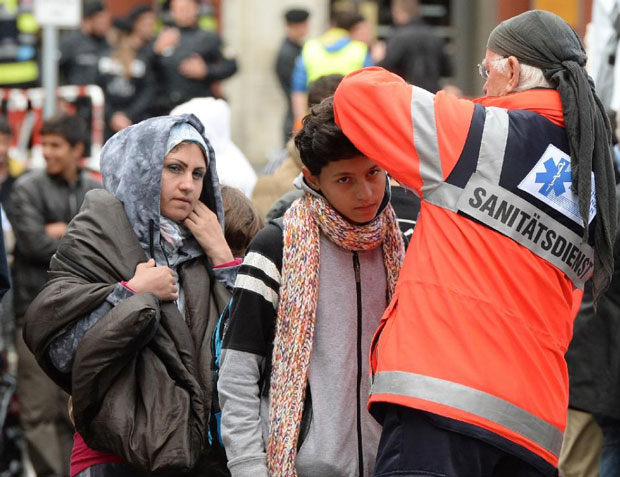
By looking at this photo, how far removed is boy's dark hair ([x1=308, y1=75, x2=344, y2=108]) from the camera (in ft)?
19.5

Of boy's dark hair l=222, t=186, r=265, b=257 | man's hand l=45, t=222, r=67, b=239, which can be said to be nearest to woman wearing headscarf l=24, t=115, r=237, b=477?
boy's dark hair l=222, t=186, r=265, b=257

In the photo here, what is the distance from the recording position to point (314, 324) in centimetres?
379

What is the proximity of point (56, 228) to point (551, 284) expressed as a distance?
462cm

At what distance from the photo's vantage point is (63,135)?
7777 mm

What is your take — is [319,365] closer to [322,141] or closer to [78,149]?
[322,141]

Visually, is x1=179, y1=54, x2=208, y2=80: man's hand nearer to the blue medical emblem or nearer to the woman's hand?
the woman's hand

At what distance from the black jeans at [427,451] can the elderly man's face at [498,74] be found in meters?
0.99

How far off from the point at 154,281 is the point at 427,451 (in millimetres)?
1123

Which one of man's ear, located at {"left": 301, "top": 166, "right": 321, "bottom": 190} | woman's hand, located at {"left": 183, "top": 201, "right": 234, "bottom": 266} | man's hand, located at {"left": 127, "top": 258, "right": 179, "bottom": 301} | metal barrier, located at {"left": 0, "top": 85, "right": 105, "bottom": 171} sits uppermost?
man's ear, located at {"left": 301, "top": 166, "right": 321, "bottom": 190}

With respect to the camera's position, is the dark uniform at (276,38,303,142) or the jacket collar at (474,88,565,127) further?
the dark uniform at (276,38,303,142)

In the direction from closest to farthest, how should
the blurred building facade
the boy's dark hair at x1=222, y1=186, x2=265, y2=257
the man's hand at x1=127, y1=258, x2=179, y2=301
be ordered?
the man's hand at x1=127, y1=258, x2=179, y2=301
the boy's dark hair at x1=222, y1=186, x2=265, y2=257
the blurred building facade

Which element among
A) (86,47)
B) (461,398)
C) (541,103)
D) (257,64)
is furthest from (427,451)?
(257,64)

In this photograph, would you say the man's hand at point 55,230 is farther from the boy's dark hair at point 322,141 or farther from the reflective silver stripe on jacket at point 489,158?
the reflective silver stripe on jacket at point 489,158

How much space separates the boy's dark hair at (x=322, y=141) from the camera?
3807 mm
